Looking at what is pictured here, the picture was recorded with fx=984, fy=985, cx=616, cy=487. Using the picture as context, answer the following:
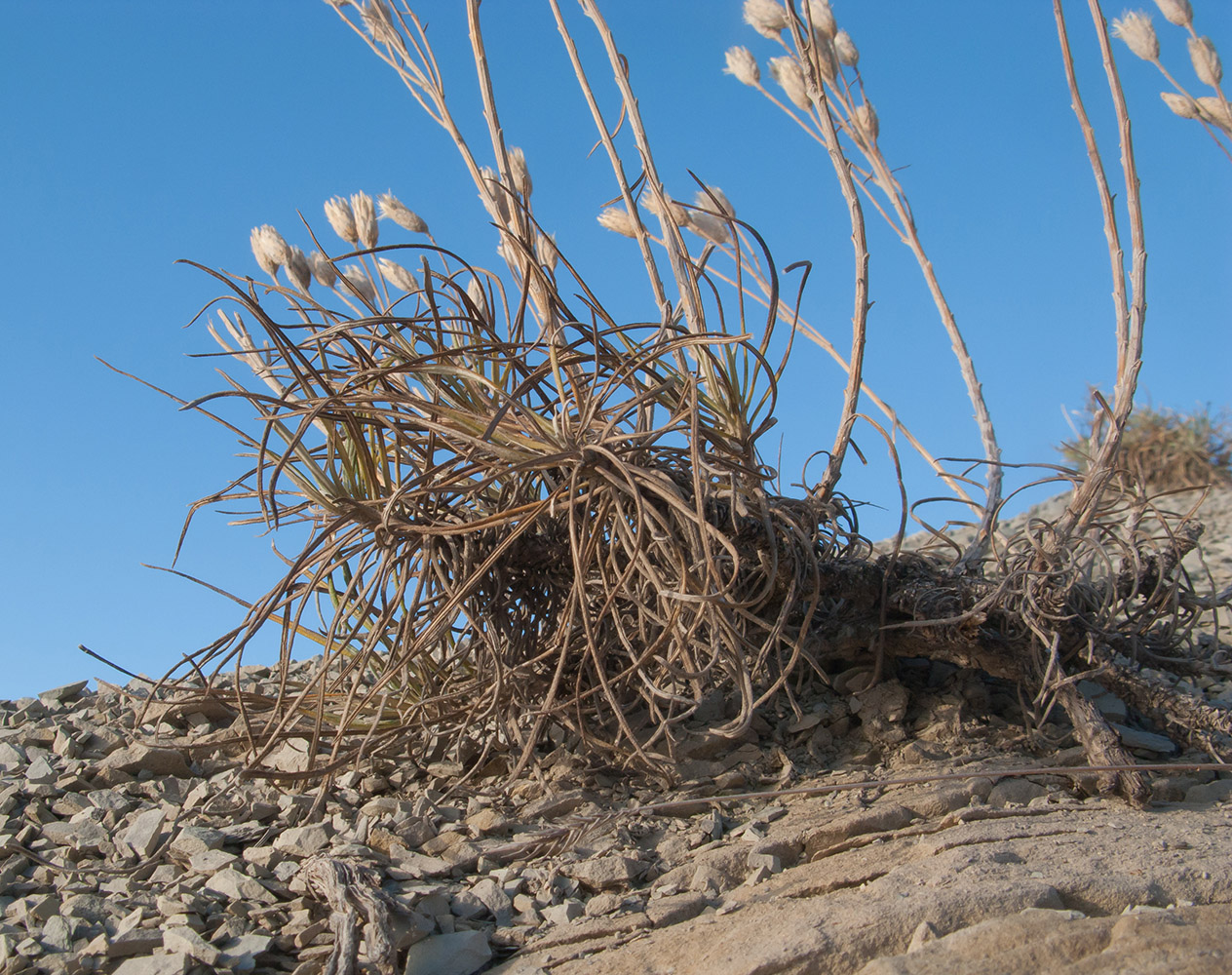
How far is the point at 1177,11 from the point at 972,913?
8.01 feet

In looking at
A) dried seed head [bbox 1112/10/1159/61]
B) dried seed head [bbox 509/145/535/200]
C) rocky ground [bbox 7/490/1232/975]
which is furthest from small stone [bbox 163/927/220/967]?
dried seed head [bbox 1112/10/1159/61]

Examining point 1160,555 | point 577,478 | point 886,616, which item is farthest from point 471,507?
point 1160,555

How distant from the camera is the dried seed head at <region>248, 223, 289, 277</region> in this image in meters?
2.06

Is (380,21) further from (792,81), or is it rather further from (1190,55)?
(1190,55)

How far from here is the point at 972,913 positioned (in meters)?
1.35

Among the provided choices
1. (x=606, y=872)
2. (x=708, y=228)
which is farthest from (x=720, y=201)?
(x=606, y=872)

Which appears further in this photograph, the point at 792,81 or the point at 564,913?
the point at 792,81

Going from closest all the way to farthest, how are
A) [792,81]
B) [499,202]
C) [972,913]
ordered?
[972,913] < [499,202] < [792,81]

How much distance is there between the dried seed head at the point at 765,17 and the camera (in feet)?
8.14

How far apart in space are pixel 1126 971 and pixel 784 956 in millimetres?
409

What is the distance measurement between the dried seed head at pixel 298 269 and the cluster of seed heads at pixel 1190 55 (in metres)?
2.20

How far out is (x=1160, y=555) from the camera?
7.52 ft

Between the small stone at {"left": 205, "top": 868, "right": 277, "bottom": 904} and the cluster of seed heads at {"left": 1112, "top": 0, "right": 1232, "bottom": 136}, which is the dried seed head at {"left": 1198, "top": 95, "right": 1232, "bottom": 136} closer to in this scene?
the cluster of seed heads at {"left": 1112, "top": 0, "right": 1232, "bottom": 136}

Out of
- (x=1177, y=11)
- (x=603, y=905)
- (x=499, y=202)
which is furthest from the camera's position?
(x=1177, y=11)
